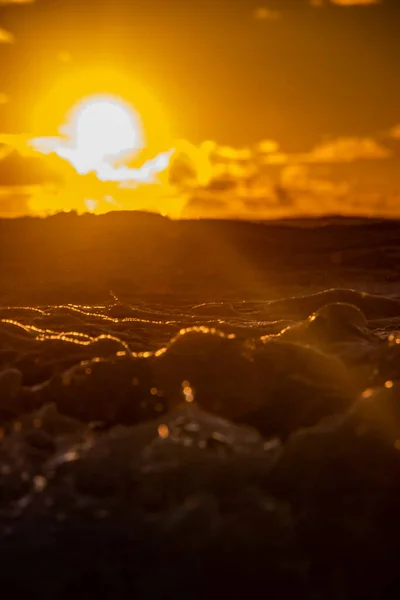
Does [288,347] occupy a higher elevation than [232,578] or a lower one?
higher

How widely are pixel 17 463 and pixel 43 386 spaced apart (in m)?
0.95

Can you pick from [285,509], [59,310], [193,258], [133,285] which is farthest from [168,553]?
[193,258]

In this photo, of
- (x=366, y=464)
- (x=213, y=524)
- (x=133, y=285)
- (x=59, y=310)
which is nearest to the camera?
(x=213, y=524)

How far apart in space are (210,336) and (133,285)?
16.9 m

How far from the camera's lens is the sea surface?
3.57 m

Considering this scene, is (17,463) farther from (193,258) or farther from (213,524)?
(193,258)

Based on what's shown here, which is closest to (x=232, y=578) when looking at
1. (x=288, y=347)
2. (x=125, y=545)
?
(x=125, y=545)

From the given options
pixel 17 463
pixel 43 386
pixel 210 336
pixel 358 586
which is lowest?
pixel 358 586

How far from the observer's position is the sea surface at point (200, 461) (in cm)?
357

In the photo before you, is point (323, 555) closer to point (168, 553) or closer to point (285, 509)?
point (285, 509)

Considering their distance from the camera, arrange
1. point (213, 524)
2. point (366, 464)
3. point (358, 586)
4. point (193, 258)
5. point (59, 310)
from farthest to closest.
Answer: point (193, 258) < point (59, 310) < point (366, 464) < point (213, 524) < point (358, 586)

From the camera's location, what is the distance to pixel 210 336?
5.45m

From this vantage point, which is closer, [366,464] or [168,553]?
[168,553]

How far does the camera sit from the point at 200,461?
14.4 ft
